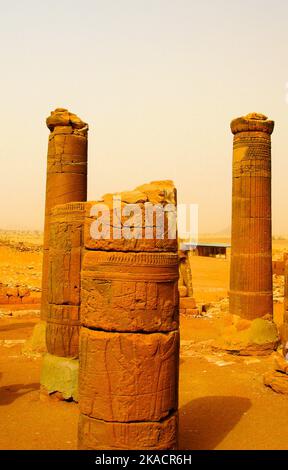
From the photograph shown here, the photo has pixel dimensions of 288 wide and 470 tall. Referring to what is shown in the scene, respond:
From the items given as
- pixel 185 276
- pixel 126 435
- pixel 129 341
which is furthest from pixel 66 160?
pixel 185 276

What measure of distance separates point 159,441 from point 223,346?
270 inches

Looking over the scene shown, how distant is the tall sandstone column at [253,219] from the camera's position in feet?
38.1

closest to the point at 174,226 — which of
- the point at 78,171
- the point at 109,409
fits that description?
the point at 109,409

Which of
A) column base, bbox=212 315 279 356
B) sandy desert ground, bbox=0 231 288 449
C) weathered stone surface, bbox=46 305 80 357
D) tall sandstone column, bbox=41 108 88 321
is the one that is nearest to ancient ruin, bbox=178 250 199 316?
sandy desert ground, bbox=0 231 288 449

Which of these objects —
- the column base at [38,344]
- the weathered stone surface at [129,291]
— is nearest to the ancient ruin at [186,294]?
the column base at [38,344]

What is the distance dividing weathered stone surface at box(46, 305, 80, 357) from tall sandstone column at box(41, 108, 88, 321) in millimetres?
2863

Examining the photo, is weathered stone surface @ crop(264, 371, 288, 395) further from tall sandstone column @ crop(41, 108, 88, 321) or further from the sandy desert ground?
tall sandstone column @ crop(41, 108, 88, 321)

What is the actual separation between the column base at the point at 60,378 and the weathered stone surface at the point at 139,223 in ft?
12.0

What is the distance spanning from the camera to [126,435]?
484 cm

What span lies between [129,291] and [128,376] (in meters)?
0.83

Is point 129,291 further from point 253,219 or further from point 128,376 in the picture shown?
point 253,219

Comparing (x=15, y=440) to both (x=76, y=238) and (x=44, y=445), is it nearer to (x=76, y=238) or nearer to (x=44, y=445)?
(x=44, y=445)

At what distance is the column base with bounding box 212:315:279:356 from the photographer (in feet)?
37.0
